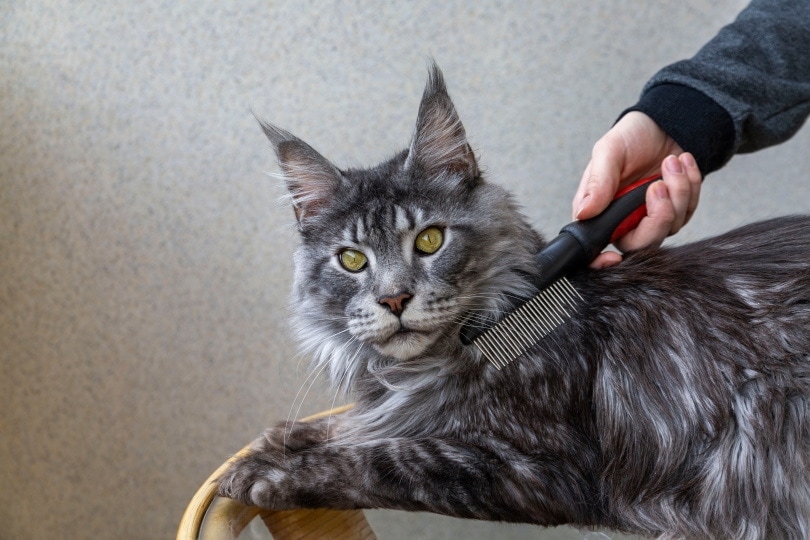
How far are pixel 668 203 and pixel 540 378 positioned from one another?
1.52ft

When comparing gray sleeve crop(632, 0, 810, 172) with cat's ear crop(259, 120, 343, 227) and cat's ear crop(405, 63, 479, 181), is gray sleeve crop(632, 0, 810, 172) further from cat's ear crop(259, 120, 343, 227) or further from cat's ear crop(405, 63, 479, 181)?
cat's ear crop(259, 120, 343, 227)

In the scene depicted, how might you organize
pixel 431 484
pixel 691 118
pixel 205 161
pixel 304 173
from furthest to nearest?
pixel 205 161 < pixel 691 118 < pixel 304 173 < pixel 431 484

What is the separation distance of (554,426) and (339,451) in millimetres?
353

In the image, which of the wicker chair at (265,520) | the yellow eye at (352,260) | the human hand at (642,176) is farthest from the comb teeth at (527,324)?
the wicker chair at (265,520)

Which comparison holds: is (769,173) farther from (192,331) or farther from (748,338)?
(192,331)

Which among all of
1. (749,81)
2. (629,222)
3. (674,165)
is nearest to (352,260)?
(629,222)

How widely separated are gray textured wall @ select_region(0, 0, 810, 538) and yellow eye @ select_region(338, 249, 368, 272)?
1.00m

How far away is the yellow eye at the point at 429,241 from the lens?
4.07ft

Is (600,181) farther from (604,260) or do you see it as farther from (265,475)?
(265,475)

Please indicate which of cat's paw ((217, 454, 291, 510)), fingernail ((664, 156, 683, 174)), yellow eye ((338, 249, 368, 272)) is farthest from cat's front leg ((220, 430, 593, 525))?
fingernail ((664, 156, 683, 174))

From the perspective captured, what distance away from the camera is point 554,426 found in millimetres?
1168

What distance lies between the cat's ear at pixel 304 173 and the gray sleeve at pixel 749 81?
0.78 meters

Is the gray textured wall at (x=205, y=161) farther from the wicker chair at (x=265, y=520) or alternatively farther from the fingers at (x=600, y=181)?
the wicker chair at (x=265, y=520)

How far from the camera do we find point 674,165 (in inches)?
57.7
